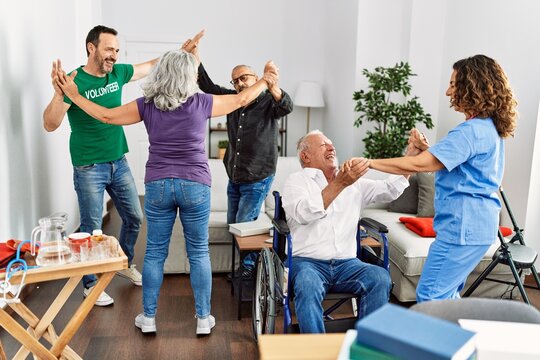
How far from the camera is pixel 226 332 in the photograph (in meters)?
3.00

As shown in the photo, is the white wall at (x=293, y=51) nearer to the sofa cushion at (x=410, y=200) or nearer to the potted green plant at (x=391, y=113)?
the potted green plant at (x=391, y=113)

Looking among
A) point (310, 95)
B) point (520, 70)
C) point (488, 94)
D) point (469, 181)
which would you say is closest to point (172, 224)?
point (469, 181)

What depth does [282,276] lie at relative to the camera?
2.45 meters

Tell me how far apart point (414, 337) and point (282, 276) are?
1.56 metres

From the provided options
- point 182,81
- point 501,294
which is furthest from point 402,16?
point 182,81

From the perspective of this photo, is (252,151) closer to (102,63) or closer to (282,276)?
(102,63)

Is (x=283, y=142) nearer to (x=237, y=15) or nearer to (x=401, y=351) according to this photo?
(x=237, y=15)

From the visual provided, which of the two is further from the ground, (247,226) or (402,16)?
(402,16)

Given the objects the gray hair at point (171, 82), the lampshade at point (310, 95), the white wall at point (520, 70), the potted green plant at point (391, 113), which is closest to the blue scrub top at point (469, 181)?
the gray hair at point (171, 82)

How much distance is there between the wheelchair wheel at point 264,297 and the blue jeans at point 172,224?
0.27 metres

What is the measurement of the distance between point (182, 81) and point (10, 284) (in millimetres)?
1177

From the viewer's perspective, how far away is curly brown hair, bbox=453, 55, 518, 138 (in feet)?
6.97

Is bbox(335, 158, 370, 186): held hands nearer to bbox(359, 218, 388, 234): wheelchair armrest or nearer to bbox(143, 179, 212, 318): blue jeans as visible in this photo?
bbox(359, 218, 388, 234): wheelchair armrest

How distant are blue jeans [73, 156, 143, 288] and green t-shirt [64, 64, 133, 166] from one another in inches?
2.4
